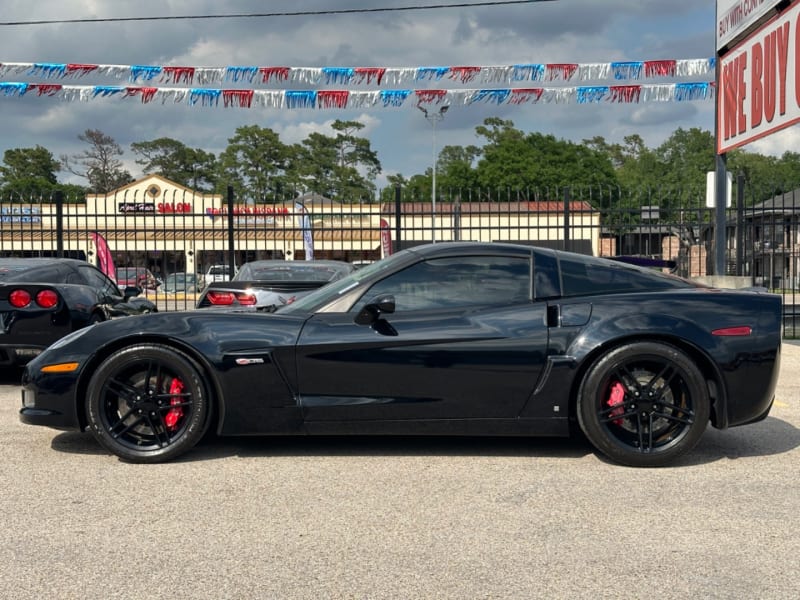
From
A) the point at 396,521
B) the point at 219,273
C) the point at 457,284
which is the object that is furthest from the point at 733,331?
the point at 219,273

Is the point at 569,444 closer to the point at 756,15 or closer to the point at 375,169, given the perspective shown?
the point at 756,15

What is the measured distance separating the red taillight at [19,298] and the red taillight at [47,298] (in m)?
0.08

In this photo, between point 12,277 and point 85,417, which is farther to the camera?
point 12,277

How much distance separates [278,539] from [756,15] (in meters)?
10.5

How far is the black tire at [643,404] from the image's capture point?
454 centimetres

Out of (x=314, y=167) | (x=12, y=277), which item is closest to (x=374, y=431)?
(x=12, y=277)

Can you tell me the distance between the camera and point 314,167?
84938mm

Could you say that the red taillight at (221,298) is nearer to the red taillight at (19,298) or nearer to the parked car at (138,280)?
the parked car at (138,280)

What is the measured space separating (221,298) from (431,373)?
4.24 m

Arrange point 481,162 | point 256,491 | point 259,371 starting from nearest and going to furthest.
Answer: point 256,491
point 259,371
point 481,162

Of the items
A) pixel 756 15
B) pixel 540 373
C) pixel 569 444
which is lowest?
pixel 569 444

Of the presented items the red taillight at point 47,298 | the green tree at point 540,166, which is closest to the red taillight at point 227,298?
the red taillight at point 47,298

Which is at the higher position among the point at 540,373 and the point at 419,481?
the point at 540,373

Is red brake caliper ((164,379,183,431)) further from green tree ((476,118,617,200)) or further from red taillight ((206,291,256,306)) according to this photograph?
green tree ((476,118,617,200))
